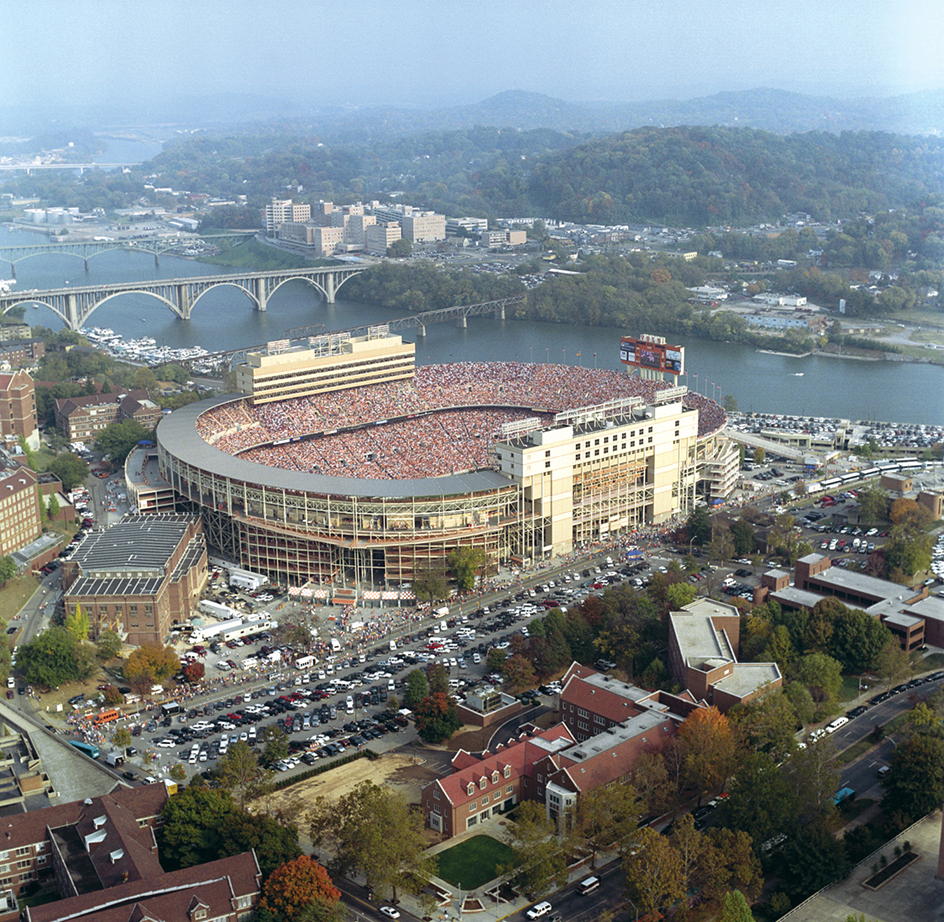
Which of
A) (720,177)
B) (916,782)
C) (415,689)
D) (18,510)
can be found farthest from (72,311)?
(720,177)

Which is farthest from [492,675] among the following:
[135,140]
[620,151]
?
[135,140]

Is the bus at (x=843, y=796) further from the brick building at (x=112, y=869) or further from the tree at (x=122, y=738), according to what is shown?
the tree at (x=122, y=738)

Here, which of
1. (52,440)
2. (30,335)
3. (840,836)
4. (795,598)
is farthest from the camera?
(30,335)

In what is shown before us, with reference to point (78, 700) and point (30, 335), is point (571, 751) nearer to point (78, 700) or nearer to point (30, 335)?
point (78, 700)

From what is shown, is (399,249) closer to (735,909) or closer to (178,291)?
(178,291)

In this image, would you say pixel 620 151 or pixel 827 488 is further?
pixel 620 151
